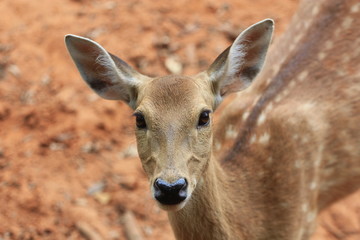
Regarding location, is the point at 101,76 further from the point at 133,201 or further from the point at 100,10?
the point at 100,10

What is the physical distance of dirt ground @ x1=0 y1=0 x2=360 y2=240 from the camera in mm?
5293

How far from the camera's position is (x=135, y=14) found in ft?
22.9

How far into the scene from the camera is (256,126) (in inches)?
168

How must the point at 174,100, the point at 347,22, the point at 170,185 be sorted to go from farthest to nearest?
the point at 347,22 → the point at 174,100 → the point at 170,185

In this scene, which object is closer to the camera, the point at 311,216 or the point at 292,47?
the point at 311,216

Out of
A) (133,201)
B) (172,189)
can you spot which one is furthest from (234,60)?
(133,201)

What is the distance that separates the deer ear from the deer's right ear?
48 cm

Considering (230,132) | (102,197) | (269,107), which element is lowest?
A: (102,197)

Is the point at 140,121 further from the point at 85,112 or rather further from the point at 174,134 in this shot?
the point at 85,112

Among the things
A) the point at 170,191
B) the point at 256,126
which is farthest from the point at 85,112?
the point at 170,191

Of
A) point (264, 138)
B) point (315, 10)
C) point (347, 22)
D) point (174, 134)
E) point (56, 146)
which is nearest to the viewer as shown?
point (174, 134)

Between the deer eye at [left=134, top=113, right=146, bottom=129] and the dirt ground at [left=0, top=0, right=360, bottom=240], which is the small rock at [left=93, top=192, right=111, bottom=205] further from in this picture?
the deer eye at [left=134, top=113, right=146, bottom=129]

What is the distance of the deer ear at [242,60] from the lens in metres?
3.79

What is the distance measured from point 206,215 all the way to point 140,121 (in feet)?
2.39
